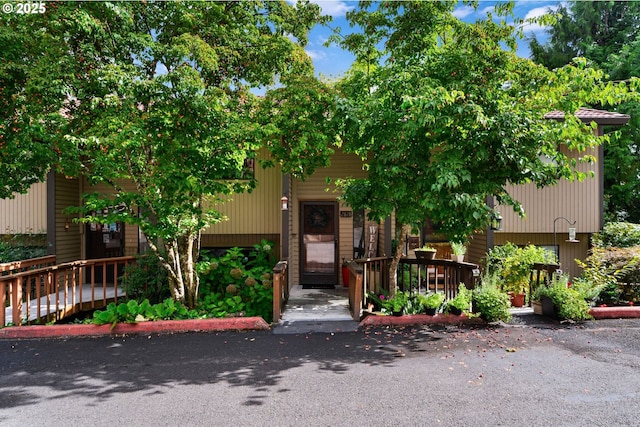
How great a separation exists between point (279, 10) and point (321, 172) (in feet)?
12.3

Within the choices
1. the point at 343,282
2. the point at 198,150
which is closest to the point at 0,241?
the point at 198,150

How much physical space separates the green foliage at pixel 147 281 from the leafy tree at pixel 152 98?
80 centimetres

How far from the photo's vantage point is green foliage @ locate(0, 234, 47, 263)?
7.93 m

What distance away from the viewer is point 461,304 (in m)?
5.91

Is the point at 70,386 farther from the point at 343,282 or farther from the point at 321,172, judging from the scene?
the point at 321,172

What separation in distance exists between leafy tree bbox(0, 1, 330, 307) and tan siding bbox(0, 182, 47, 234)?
8.96 ft

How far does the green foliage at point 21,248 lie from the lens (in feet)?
26.0

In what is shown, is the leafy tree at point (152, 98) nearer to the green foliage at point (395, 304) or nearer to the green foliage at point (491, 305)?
the green foliage at point (395, 304)

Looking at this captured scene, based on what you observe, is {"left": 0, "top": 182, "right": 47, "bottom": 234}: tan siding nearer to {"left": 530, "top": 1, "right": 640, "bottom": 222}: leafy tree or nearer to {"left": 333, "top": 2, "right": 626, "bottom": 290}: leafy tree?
{"left": 333, "top": 2, "right": 626, "bottom": 290}: leafy tree

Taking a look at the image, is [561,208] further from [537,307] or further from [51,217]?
[51,217]

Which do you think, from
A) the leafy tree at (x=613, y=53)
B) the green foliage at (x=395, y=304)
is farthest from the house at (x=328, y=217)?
the leafy tree at (x=613, y=53)

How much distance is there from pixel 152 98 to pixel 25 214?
A: 5.80m

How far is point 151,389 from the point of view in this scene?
3.64m

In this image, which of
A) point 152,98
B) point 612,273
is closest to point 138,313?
point 152,98
